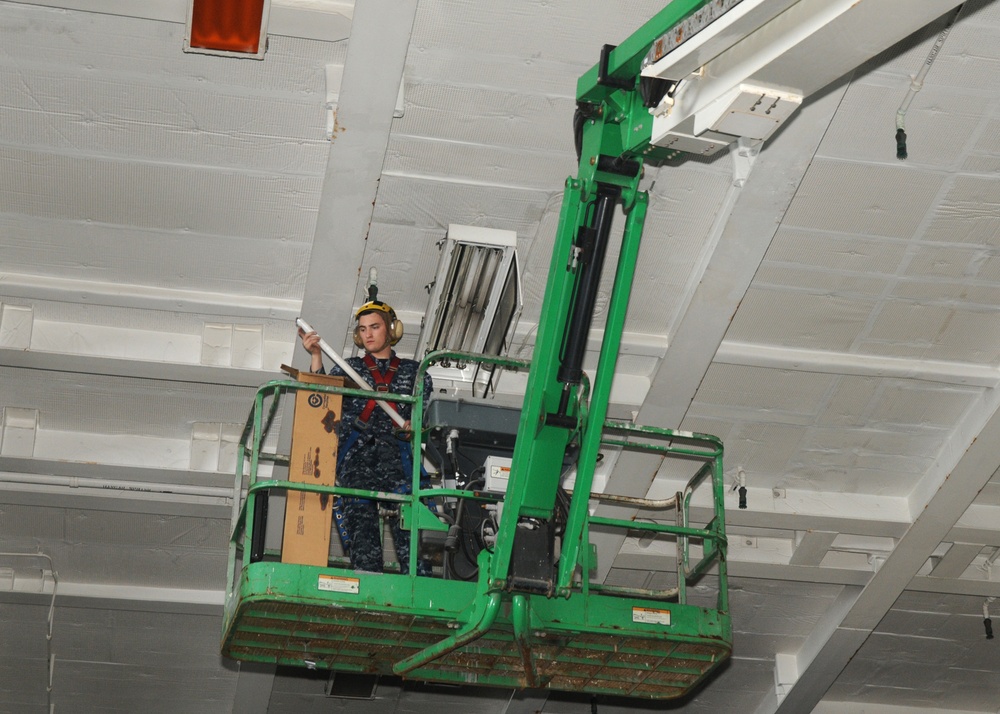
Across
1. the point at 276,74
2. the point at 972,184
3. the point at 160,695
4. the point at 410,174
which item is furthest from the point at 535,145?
the point at 160,695

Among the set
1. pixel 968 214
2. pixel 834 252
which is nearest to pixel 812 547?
pixel 834 252

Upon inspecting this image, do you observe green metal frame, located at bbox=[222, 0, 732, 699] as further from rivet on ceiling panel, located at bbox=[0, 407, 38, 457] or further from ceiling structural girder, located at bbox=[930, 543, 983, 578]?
ceiling structural girder, located at bbox=[930, 543, 983, 578]

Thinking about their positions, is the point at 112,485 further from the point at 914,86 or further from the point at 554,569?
the point at 914,86

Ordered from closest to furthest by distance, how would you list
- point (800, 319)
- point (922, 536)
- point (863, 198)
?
point (863, 198) → point (800, 319) → point (922, 536)

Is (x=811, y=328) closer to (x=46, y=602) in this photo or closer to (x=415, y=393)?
(x=415, y=393)

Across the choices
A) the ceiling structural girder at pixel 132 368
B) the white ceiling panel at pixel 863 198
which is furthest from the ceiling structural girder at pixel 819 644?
the ceiling structural girder at pixel 132 368

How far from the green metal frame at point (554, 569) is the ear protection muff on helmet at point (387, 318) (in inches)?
43.5

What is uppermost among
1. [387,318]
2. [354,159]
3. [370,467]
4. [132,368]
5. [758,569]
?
[354,159]

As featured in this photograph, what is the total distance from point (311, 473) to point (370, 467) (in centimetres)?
80

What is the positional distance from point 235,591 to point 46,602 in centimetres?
461

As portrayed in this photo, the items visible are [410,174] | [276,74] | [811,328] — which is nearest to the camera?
[276,74]

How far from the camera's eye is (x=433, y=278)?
25.2 feet

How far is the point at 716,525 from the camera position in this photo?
6.19m

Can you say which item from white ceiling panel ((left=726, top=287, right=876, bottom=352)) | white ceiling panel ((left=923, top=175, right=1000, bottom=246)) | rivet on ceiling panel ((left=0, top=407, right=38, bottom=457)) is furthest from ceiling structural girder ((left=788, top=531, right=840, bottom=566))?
rivet on ceiling panel ((left=0, top=407, right=38, bottom=457))
